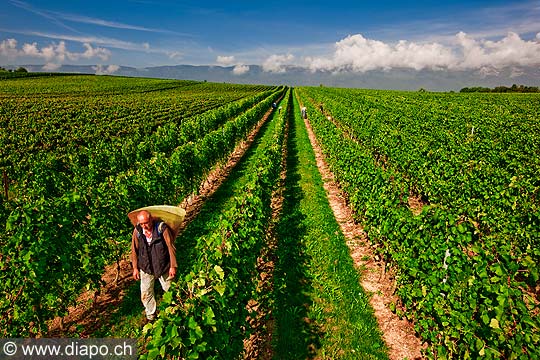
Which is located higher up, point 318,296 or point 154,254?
point 154,254

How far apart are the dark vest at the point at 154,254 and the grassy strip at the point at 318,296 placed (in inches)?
102

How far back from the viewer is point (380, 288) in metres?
7.37

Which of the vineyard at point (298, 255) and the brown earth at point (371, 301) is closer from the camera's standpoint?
the vineyard at point (298, 255)

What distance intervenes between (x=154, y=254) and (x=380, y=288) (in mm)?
5264

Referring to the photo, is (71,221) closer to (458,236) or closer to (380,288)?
(380,288)

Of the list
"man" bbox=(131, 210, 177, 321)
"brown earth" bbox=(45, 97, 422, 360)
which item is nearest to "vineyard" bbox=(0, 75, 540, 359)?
"brown earth" bbox=(45, 97, 422, 360)

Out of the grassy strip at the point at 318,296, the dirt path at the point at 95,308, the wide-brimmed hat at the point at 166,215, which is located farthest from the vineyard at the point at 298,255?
the wide-brimmed hat at the point at 166,215

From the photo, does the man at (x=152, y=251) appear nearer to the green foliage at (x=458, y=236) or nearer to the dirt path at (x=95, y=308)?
the dirt path at (x=95, y=308)

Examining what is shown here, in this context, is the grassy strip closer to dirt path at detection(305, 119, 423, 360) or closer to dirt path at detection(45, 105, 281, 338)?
dirt path at detection(305, 119, 423, 360)

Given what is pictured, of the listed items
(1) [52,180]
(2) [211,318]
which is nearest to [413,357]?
(2) [211,318]

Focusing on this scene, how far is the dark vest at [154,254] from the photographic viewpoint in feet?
17.8

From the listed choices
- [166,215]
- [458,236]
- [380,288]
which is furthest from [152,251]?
[458,236]

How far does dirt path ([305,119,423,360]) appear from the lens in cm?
573

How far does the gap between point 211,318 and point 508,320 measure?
3.97 m
